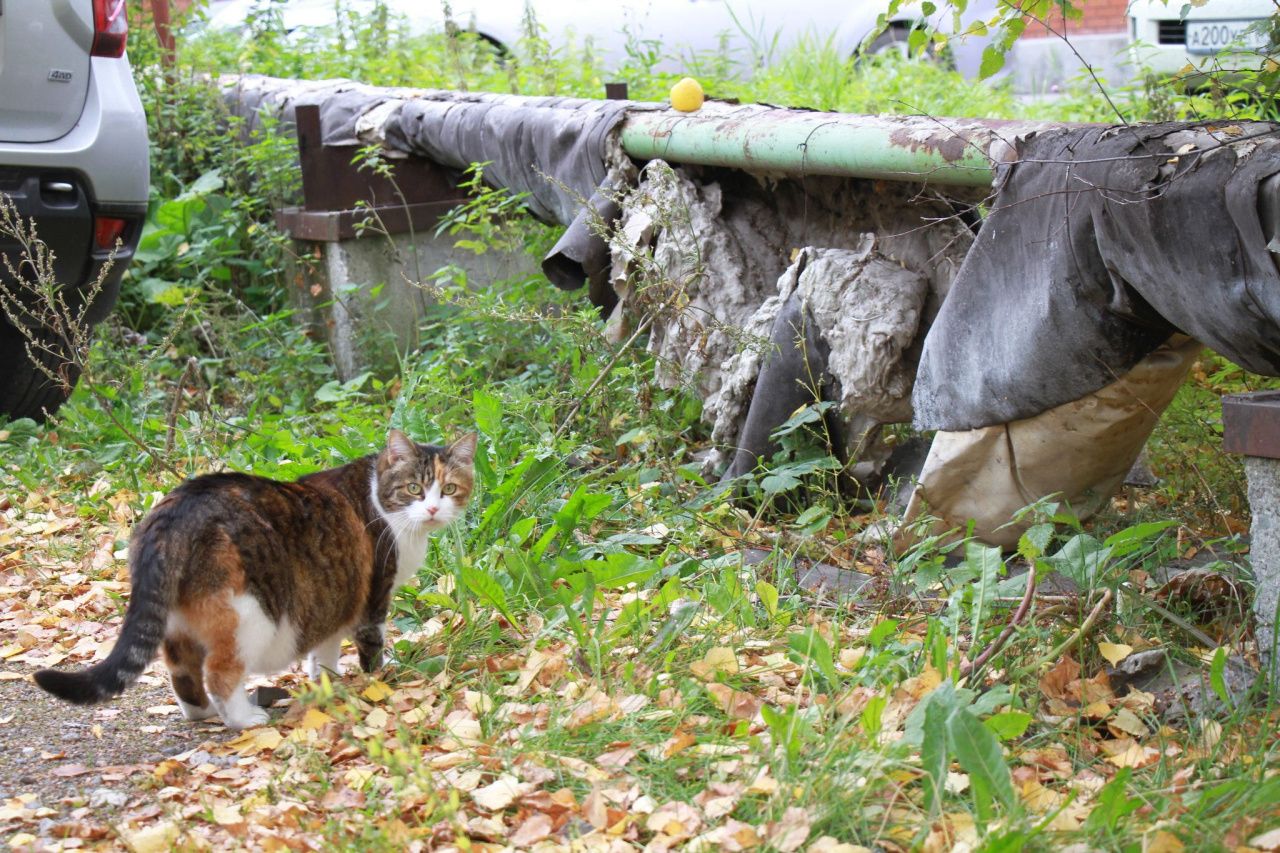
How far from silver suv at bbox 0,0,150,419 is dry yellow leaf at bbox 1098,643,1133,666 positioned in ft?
14.0

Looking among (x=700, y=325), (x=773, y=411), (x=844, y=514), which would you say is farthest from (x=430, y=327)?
(x=844, y=514)

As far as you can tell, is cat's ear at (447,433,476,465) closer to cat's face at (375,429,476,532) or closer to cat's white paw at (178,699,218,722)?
cat's face at (375,429,476,532)

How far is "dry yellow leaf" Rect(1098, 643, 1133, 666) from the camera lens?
3.16 meters

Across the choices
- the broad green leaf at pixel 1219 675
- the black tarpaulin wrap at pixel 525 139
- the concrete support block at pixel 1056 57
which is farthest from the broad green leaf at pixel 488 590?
the concrete support block at pixel 1056 57

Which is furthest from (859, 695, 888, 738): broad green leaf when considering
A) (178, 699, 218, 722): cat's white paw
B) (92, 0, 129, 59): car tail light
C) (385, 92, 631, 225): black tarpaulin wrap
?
(92, 0, 129, 59): car tail light

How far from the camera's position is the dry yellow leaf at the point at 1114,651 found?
10.4 ft

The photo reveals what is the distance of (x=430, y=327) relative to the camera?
6488mm

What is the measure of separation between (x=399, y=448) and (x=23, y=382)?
3273 millimetres

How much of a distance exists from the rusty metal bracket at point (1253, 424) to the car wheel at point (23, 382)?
4.78 meters

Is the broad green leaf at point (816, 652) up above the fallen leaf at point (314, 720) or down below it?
above

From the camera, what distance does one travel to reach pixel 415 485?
3568 millimetres

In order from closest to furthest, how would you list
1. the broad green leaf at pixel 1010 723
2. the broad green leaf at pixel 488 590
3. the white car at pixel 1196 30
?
1. the broad green leaf at pixel 1010 723
2. the broad green leaf at pixel 488 590
3. the white car at pixel 1196 30

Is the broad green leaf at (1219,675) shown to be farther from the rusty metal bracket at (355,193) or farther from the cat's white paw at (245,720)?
the rusty metal bracket at (355,193)

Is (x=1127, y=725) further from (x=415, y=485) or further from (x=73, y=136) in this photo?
(x=73, y=136)
